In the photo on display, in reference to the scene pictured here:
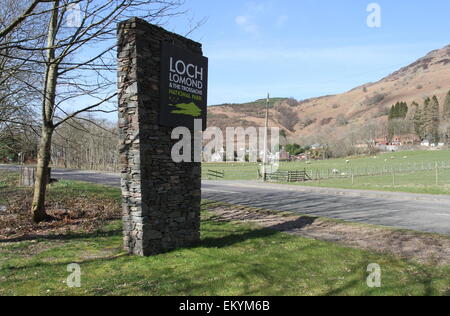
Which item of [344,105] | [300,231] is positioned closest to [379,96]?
[344,105]

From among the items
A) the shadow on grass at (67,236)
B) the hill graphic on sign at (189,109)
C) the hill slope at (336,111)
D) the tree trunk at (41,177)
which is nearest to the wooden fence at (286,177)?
the tree trunk at (41,177)

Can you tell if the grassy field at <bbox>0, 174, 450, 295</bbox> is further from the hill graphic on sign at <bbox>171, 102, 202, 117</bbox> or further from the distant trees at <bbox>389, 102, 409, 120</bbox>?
the distant trees at <bbox>389, 102, 409, 120</bbox>

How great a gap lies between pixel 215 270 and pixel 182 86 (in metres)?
4.24

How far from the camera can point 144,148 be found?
671 cm

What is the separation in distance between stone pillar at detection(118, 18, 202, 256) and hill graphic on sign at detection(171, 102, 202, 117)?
19.9 inches

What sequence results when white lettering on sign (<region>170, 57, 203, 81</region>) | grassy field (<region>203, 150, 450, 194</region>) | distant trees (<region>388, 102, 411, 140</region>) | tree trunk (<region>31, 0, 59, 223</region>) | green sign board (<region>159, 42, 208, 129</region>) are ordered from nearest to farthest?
green sign board (<region>159, 42, 208, 129</region>) < white lettering on sign (<region>170, 57, 203, 81</region>) < tree trunk (<region>31, 0, 59, 223</region>) < grassy field (<region>203, 150, 450, 194</region>) < distant trees (<region>388, 102, 411, 140</region>)

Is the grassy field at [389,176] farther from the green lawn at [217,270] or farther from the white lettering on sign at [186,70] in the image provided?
the white lettering on sign at [186,70]

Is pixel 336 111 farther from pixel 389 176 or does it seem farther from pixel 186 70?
pixel 186 70

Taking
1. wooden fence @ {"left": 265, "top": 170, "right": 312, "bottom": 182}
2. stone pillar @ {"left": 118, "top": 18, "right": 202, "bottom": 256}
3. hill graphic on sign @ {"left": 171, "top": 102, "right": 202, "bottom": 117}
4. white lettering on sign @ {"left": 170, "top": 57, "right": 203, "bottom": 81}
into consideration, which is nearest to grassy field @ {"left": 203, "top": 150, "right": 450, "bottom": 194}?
wooden fence @ {"left": 265, "top": 170, "right": 312, "bottom": 182}

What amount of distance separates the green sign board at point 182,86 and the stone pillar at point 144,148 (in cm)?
16

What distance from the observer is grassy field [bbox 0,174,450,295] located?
5.14m

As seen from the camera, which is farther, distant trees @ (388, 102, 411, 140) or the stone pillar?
distant trees @ (388, 102, 411, 140)

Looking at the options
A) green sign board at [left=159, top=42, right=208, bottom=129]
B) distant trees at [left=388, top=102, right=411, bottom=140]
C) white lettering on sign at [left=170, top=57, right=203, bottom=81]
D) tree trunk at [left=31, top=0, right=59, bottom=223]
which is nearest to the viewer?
green sign board at [left=159, top=42, right=208, bottom=129]
